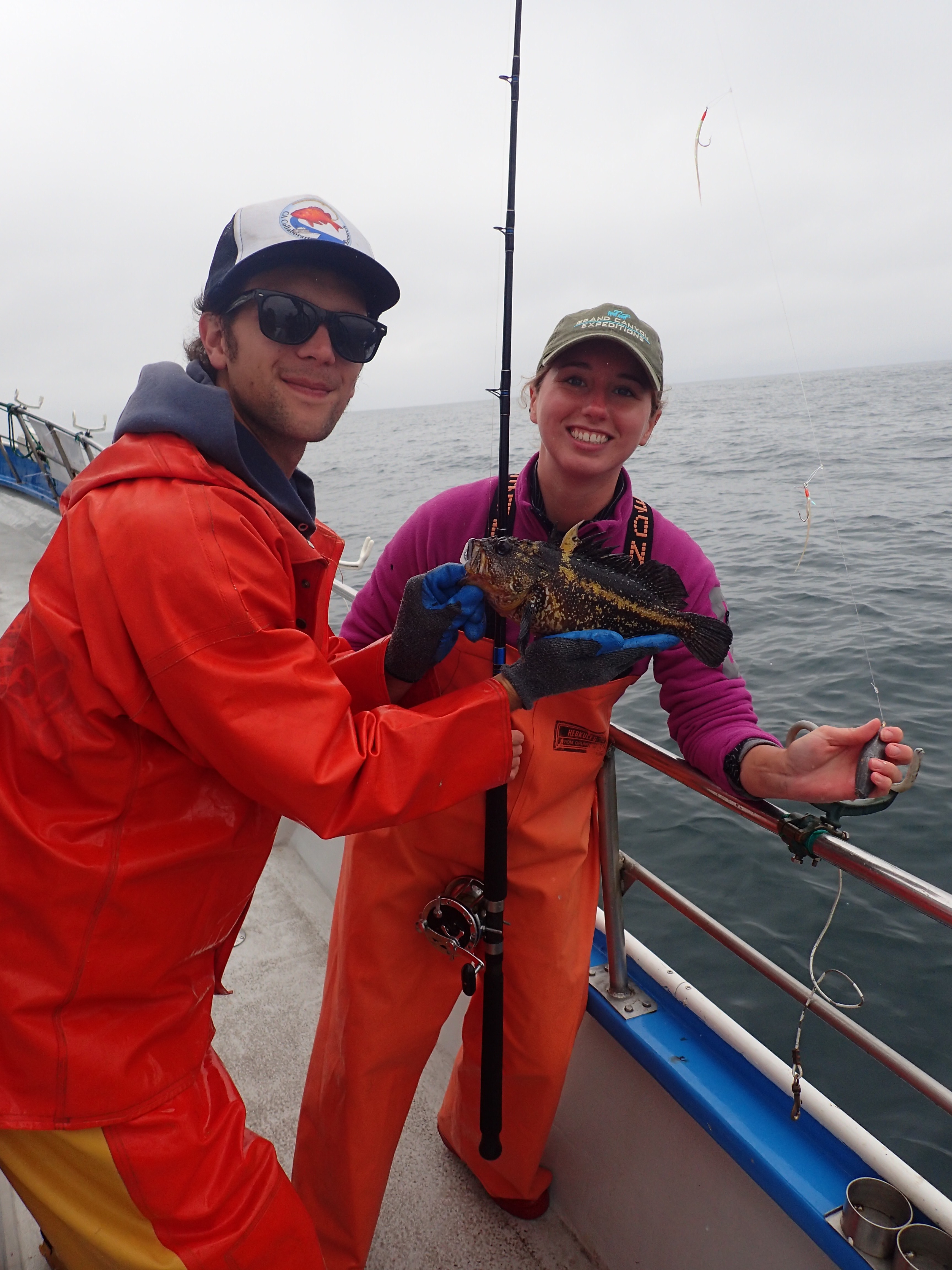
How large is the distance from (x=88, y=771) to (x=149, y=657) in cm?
31

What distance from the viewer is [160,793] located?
168 cm

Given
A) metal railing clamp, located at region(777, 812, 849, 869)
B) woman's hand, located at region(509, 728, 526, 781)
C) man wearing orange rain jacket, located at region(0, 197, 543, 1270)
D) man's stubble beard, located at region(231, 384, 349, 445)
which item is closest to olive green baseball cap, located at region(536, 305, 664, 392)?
man's stubble beard, located at region(231, 384, 349, 445)

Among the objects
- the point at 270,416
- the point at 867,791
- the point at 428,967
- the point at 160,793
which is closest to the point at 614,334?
the point at 270,416

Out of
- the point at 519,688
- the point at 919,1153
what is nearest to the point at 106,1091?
the point at 519,688

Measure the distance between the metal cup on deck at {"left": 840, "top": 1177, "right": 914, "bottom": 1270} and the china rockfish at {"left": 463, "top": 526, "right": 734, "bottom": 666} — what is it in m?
1.39

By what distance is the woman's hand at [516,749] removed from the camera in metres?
1.98

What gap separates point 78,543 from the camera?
5.06ft

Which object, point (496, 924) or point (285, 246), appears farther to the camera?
point (496, 924)

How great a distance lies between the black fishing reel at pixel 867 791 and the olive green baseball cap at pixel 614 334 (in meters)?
1.25

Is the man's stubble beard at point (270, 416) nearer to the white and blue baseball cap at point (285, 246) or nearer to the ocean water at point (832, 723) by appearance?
the white and blue baseball cap at point (285, 246)

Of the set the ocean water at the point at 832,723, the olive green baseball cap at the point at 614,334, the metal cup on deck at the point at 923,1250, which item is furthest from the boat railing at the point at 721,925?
the olive green baseball cap at the point at 614,334

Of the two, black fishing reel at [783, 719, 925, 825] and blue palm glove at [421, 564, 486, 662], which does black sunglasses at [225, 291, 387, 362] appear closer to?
blue palm glove at [421, 564, 486, 662]

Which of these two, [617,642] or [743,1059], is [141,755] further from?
[743,1059]

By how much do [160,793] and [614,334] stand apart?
1.86m
